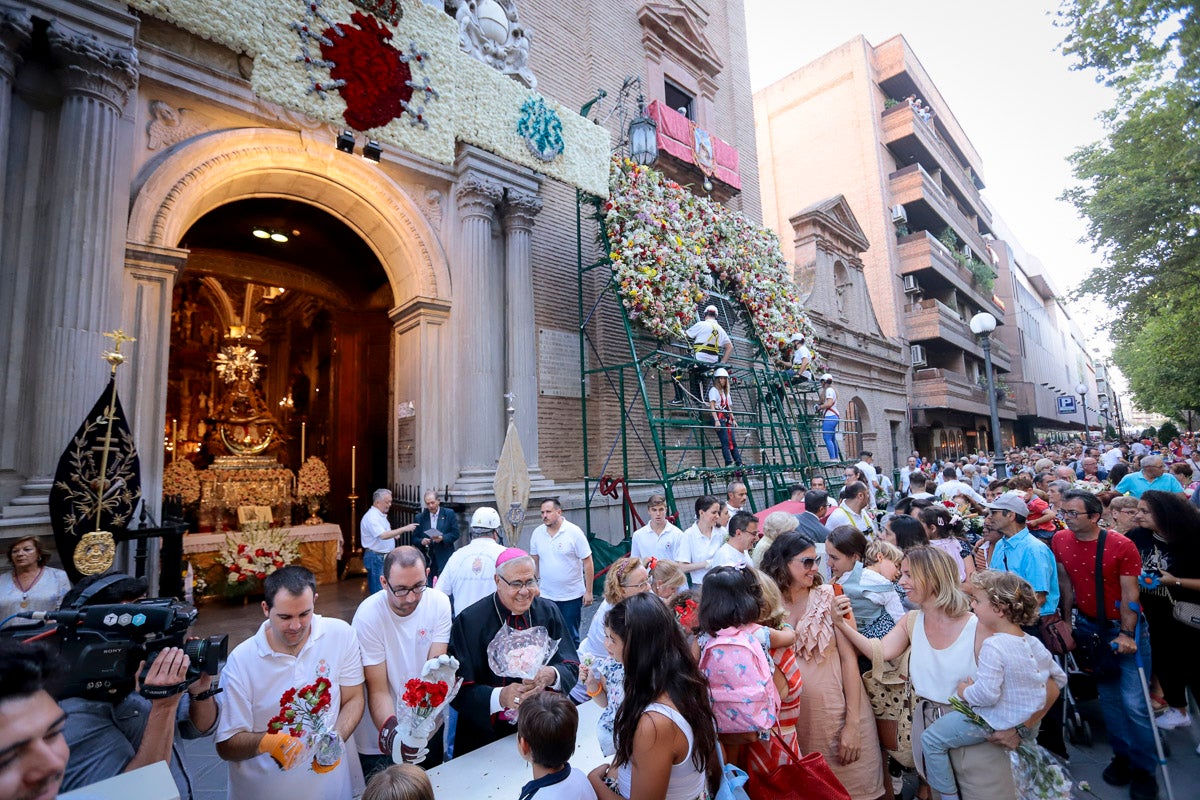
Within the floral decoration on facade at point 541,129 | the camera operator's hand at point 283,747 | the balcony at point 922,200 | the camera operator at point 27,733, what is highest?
the balcony at point 922,200

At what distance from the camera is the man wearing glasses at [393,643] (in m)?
3.23

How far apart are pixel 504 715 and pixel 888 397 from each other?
23.0 meters

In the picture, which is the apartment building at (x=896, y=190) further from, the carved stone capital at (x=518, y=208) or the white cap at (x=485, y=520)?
→ the white cap at (x=485, y=520)

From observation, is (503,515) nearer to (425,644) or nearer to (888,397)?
(425,644)

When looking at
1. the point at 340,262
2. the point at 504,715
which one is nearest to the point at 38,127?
the point at 340,262

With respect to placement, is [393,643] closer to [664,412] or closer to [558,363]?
[558,363]

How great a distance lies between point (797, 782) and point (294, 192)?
30.0 ft

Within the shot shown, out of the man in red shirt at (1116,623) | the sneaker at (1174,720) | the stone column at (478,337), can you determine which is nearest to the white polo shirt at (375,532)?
the stone column at (478,337)

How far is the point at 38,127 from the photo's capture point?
19.2 feet

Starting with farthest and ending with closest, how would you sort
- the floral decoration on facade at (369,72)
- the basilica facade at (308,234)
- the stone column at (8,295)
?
the floral decoration on facade at (369,72)
the basilica facade at (308,234)
the stone column at (8,295)

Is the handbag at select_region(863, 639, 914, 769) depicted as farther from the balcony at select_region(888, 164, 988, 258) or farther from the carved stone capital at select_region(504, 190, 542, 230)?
the balcony at select_region(888, 164, 988, 258)

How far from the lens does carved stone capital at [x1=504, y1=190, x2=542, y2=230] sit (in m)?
9.62

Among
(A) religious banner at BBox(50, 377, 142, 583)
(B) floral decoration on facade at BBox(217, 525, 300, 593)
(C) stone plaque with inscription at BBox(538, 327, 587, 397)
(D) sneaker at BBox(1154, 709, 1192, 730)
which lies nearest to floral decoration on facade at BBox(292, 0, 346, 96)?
(A) religious banner at BBox(50, 377, 142, 583)

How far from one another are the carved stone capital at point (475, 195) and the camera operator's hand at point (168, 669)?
8027 mm
